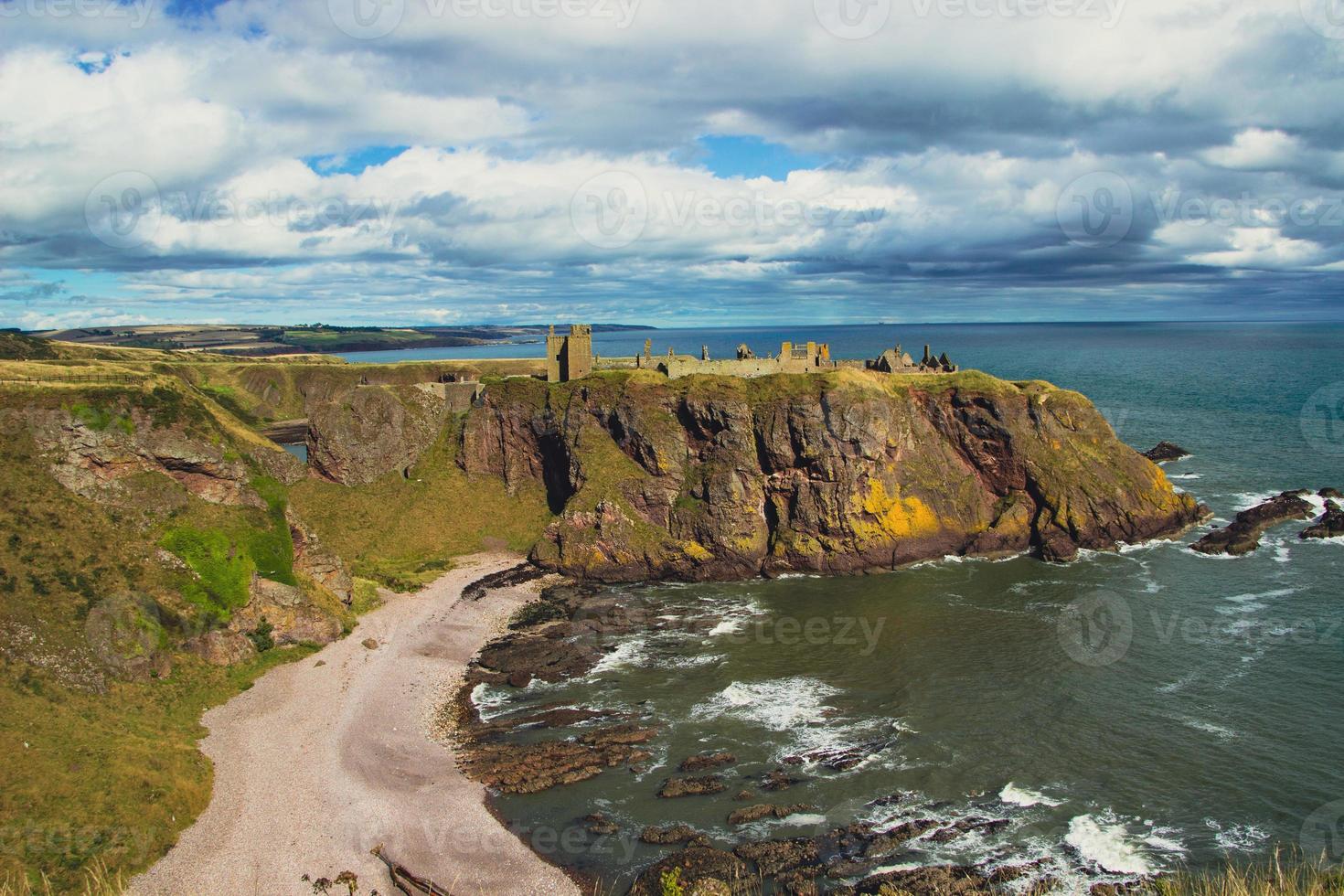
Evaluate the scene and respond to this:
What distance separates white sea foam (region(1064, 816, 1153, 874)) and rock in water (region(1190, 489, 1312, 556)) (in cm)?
4732

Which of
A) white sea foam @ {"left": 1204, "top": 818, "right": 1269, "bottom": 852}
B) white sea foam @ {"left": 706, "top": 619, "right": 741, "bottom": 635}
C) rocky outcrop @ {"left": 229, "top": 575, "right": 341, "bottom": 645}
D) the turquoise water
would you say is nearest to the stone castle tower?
the turquoise water

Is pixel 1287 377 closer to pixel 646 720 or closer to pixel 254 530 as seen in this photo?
pixel 646 720

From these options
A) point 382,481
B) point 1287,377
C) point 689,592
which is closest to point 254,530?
point 382,481

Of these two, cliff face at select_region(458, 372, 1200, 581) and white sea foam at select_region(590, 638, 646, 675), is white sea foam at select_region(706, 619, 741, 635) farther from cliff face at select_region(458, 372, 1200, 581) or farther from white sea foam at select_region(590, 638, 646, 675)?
cliff face at select_region(458, 372, 1200, 581)

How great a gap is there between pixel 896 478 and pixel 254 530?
185 ft

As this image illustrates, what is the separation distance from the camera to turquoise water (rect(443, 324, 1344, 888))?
125 feet

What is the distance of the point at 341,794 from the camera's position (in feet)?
135

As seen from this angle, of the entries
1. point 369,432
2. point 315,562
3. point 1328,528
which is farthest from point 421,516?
point 1328,528

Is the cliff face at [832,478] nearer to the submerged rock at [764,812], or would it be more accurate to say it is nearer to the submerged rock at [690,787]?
the submerged rock at [690,787]

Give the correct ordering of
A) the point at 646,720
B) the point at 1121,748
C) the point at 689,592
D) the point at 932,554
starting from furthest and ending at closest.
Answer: the point at 932,554 → the point at 689,592 → the point at 646,720 → the point at 1121,748

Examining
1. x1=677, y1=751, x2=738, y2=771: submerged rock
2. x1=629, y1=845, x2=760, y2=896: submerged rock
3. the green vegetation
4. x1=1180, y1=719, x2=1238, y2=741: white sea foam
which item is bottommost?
x1=629, y1=845, x2=760, y2=896: submerged rock

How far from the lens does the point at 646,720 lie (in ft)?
160

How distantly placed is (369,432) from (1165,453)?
342 ft

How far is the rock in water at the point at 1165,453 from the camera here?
108938 millimetres
